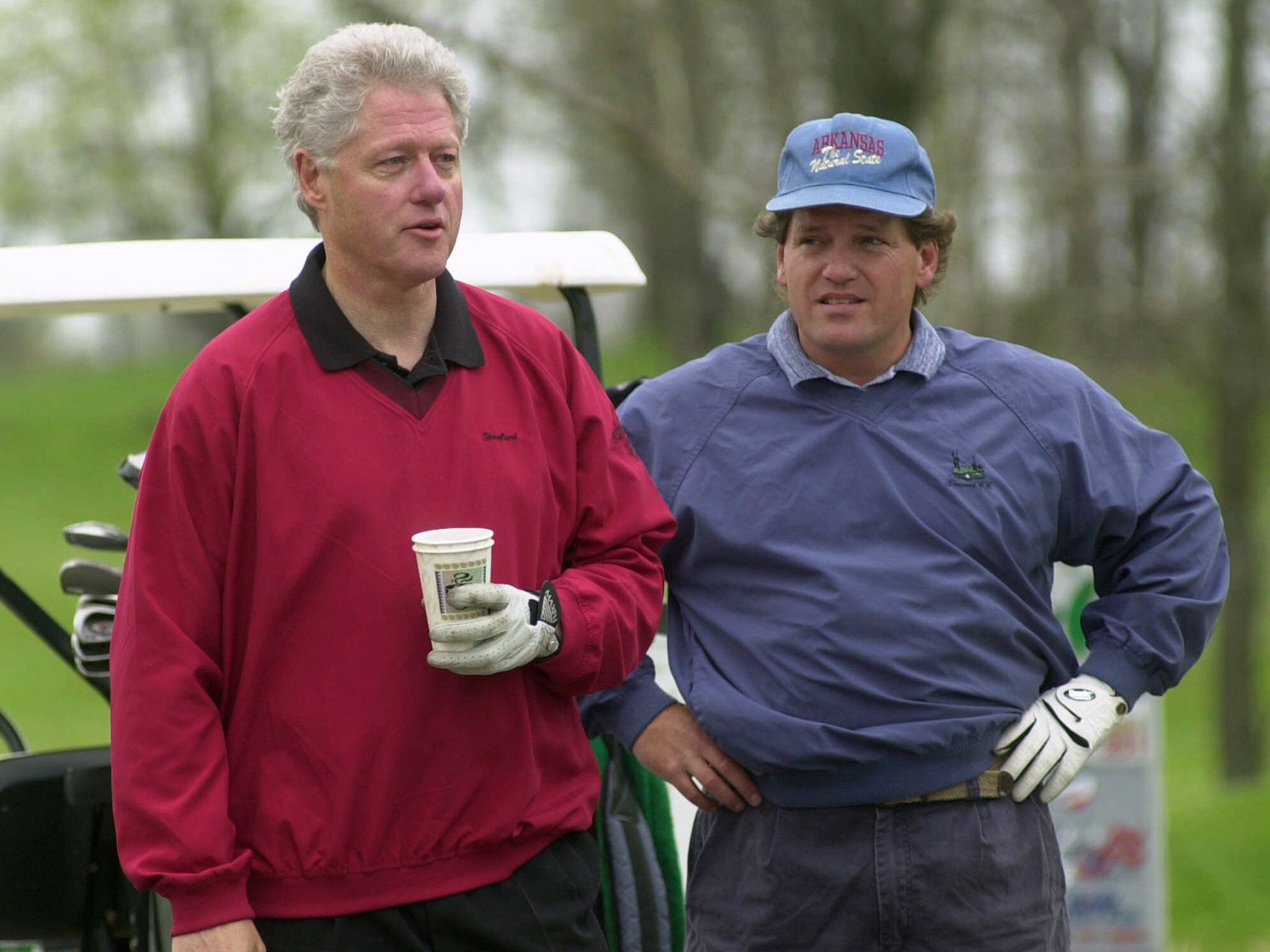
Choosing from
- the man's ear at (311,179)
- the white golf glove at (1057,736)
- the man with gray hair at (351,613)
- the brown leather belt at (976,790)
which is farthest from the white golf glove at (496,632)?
the white golf glove at (1057,736)

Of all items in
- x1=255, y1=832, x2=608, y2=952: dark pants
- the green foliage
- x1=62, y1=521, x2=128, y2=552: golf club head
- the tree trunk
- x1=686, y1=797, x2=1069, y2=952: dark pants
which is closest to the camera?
x1=255, y1=832, x2=608, y2=952: dark pants

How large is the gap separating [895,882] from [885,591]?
468 millimetres

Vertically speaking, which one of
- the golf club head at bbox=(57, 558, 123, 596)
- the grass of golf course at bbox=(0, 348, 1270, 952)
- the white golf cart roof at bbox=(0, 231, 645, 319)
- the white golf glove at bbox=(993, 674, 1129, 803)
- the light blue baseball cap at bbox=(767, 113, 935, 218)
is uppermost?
the light blue baseball cap at bbox=(767, 113, 935, 218)

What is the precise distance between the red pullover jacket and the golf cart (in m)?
0.80

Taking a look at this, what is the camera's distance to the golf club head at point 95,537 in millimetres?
3186

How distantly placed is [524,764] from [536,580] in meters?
0.27

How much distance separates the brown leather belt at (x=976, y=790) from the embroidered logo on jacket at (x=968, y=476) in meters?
0.47

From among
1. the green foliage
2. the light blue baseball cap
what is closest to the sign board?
the light blue baseball cap

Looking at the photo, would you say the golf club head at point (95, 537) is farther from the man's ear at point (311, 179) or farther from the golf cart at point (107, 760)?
the man's ear at point (311, 179)

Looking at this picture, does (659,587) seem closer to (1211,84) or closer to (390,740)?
(390,740)

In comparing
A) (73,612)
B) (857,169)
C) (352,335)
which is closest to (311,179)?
(352,335)

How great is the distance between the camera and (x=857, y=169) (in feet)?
9.05

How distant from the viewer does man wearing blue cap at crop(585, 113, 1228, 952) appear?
2.63m

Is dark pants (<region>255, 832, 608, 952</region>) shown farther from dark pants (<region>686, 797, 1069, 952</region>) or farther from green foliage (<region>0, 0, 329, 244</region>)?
green foliage (<region>0, 0, 329, 244</region>)
